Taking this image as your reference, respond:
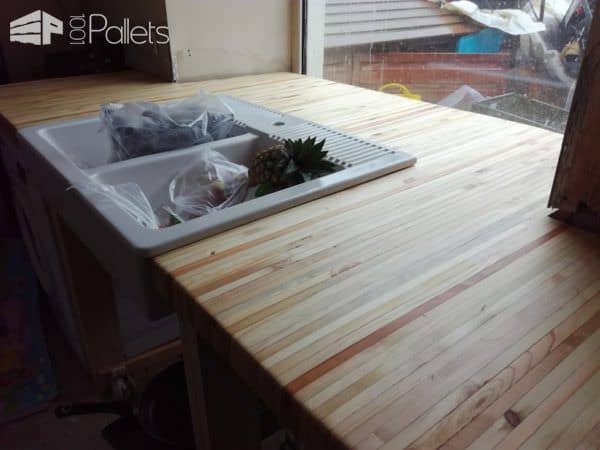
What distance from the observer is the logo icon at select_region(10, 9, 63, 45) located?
1.80m

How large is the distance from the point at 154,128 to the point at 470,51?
2.70 feet

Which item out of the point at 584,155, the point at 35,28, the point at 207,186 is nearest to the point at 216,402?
the point at 207,186

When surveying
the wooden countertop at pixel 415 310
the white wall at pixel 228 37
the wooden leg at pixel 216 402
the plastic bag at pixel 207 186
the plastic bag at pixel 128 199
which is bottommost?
the wooden leg at pixel 216 402

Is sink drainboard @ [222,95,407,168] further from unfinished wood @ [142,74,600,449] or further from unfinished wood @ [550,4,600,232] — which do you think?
unfinished wood @ [550,4,600,232]

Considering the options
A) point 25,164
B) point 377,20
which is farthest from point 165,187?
point 377,20

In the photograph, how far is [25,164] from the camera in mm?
1157

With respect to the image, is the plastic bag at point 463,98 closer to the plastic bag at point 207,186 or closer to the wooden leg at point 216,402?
the plastic bag at point 207,186

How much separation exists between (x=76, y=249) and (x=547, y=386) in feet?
3.33

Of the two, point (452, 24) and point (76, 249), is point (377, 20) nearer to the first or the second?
point (452, 24)

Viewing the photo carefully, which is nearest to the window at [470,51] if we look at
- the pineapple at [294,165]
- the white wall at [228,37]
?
the white wall at [228,37]

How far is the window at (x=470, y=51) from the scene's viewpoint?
44.9 inches

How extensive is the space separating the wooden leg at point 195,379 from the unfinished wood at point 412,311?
0.06 m

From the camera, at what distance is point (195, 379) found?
2.20 feet

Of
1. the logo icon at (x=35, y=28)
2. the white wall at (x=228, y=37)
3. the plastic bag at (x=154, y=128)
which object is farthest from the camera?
the logo icon at (x=35, y=28)
